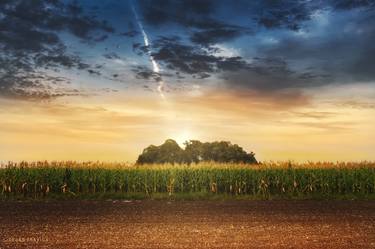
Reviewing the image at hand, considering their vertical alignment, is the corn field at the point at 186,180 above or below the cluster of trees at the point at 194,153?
below

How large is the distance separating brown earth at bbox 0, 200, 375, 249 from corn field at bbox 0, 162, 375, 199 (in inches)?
281

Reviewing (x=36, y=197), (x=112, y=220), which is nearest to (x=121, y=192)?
(x=36, y=197)

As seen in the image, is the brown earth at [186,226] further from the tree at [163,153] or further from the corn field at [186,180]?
the tree at [163,153]

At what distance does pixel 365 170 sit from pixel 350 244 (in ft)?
79.9

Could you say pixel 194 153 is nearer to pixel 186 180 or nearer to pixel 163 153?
pixel 163 153

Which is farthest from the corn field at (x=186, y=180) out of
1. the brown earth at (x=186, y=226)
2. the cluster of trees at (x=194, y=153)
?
the cluster of trees at (x=194, y=153)

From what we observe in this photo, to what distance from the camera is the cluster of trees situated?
183ft

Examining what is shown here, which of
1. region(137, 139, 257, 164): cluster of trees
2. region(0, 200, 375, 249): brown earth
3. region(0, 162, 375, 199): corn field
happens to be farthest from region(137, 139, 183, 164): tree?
region(0, 200, 375, 249): brown earth

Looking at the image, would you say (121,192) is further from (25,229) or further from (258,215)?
(25,229)

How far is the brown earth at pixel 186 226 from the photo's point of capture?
16344 mm

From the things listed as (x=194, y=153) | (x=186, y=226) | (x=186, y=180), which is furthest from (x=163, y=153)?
(x=186, y=226)

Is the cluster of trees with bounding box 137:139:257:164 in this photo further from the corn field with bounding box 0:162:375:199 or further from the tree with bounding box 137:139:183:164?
the corn field with bounding box 0:162:375:199

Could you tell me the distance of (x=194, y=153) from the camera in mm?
58250

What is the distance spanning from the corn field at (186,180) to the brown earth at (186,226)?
23.4ft
